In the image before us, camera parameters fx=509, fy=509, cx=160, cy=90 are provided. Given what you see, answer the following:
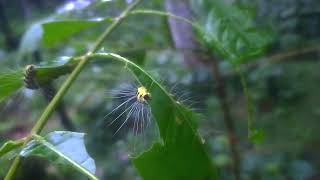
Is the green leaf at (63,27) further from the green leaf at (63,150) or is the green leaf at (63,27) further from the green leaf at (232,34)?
the green leaf at (63,150)

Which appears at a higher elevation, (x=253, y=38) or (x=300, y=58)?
(x=253, y=38)

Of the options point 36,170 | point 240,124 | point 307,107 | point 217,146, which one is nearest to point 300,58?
point 307,107

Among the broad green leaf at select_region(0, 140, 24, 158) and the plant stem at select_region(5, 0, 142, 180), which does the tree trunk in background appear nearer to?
the plant stem at select_region(5, 0, 142, 180)

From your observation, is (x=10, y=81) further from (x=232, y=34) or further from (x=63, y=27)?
(x=232, y=34)

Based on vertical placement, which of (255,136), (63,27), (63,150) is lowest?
(255,136)

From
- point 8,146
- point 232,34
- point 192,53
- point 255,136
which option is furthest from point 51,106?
point 192,53

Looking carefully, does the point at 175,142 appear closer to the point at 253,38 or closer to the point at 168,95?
the point at 168,95
